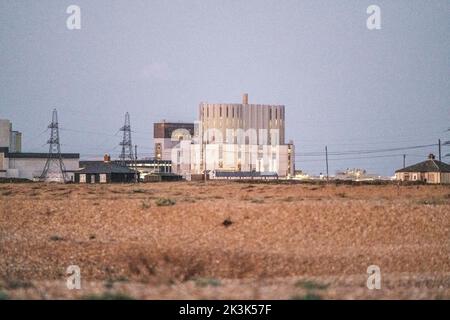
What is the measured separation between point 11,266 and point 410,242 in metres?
17.6

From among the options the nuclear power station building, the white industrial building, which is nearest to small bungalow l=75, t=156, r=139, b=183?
the white industrial building

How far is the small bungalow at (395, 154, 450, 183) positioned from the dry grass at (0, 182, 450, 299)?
52.7m

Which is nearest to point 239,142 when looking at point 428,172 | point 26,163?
point 26,163

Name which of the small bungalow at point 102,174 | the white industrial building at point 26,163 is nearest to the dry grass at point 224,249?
the small bungalow at point 102,174

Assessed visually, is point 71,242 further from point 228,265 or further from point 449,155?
point 449,155

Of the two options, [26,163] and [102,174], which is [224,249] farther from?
[26,163]

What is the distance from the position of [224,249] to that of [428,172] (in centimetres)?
6588

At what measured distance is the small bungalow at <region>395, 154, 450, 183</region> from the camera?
81.1m

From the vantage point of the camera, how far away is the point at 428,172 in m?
82.5

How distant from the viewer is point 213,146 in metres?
133

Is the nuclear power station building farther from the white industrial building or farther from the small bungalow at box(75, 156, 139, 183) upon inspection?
the small bungalow at box(75, 156, 139, 183)

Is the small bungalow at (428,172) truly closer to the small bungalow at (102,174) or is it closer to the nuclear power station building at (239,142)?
the small bungalow at (102,174)
